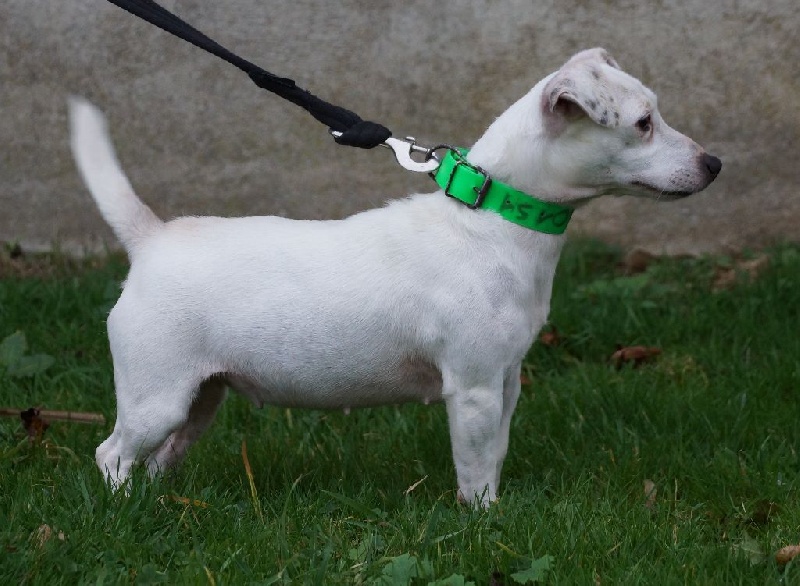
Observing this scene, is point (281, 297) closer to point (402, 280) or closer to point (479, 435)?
point (402, 280)

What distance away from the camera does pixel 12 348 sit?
12.7 feet

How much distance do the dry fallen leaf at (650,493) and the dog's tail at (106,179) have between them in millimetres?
1459

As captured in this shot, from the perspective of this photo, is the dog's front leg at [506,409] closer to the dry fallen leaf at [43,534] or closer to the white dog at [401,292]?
the white dog at [401,292]

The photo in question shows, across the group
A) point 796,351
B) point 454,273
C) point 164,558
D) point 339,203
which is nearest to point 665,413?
point 796,351

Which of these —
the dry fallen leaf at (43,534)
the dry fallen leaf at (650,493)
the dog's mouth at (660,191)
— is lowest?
the dry fallen leaf at (43,534)

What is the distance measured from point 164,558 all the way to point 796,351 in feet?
7.77

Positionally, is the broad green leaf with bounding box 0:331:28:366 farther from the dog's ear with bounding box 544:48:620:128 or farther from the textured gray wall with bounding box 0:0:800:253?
the dog's ear with bounding box 544:48:620:128

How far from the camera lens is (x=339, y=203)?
518cm

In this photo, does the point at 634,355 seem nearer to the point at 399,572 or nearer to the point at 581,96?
the point at 581,96

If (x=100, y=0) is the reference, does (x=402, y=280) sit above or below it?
above

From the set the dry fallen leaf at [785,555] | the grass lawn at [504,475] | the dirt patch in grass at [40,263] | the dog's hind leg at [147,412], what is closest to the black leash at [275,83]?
the dog's hind leg at [147,412]

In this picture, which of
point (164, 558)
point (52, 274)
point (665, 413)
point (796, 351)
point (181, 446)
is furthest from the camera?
point (52, 274)

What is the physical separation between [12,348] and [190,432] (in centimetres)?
110

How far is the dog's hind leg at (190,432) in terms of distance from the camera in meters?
3.03
